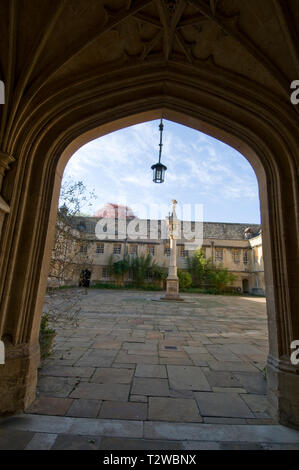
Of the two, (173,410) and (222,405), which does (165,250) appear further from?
(173,410)

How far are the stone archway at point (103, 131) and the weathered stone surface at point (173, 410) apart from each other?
769mm


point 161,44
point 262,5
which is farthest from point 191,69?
point 262,5

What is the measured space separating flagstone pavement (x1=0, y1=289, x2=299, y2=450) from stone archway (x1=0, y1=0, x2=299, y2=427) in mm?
277

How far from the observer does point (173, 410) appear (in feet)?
7.15

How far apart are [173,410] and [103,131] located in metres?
3.27

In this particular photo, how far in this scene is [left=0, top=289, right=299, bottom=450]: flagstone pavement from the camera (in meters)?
1.74

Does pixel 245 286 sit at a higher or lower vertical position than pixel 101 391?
higher

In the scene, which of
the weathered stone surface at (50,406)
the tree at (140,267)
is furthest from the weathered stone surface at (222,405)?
the tree at (140,267)

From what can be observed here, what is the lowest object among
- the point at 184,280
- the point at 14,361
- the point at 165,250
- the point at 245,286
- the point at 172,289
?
the point at 14,361

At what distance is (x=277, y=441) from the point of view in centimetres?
179

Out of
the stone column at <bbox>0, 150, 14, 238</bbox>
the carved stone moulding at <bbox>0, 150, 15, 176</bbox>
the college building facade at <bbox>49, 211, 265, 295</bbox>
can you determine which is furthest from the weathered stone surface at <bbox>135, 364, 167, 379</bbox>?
the college building facade at <bbox>49, 211, 265, 295</bbox>

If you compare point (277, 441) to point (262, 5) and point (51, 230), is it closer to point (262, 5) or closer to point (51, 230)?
point (51, 230)

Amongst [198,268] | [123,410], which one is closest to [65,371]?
[123,410]

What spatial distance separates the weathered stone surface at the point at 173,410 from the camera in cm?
205
